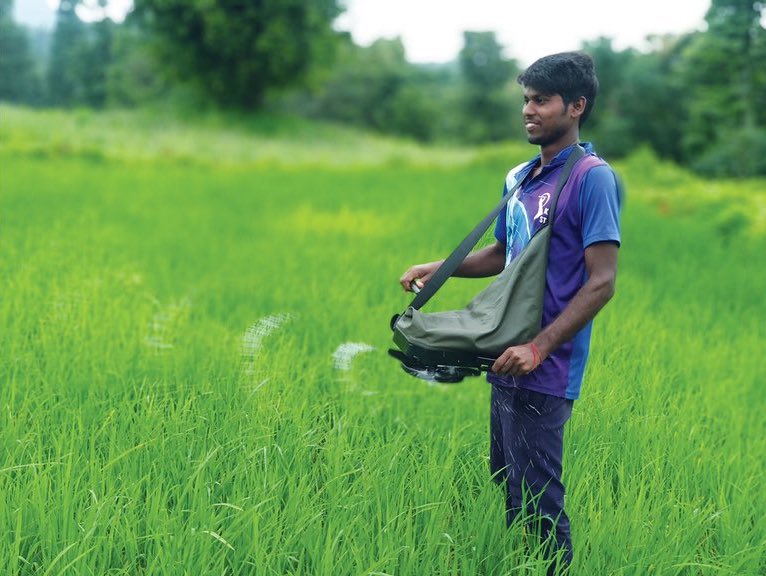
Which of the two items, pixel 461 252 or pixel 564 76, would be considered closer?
pixel 564 76

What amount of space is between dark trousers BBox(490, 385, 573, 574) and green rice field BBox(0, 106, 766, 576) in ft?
0.34

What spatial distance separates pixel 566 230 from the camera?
1896 millimetres

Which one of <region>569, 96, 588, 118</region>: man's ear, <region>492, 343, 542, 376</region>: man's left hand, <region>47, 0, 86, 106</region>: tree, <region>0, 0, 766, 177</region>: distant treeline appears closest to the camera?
<region>492, 343, 542, 376</region>: man's left hand

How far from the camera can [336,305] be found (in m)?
4.78

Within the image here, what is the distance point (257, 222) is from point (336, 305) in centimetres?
444

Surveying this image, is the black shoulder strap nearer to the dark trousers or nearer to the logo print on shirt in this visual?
the logo print on shirt

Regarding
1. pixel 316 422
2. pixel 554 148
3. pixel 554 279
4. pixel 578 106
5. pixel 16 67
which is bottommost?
pixel 316 422

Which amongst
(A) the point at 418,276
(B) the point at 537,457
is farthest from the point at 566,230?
(B) the point at 537,457

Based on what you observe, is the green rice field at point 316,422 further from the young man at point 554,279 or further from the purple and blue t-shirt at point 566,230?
the purple and blue t-shirt at point 566,230

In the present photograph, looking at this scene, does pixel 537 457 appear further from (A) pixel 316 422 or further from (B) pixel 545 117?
(A) pixel 316 422

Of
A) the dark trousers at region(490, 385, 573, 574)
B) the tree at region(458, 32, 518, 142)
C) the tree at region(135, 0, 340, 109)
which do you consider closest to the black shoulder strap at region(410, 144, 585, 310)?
the dark trousers at region(490, 385, 573, 574)

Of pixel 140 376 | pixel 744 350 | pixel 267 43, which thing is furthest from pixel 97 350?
pixel 267 43

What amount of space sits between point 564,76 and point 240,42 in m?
30.2

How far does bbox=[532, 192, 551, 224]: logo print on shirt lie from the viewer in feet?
6.27
